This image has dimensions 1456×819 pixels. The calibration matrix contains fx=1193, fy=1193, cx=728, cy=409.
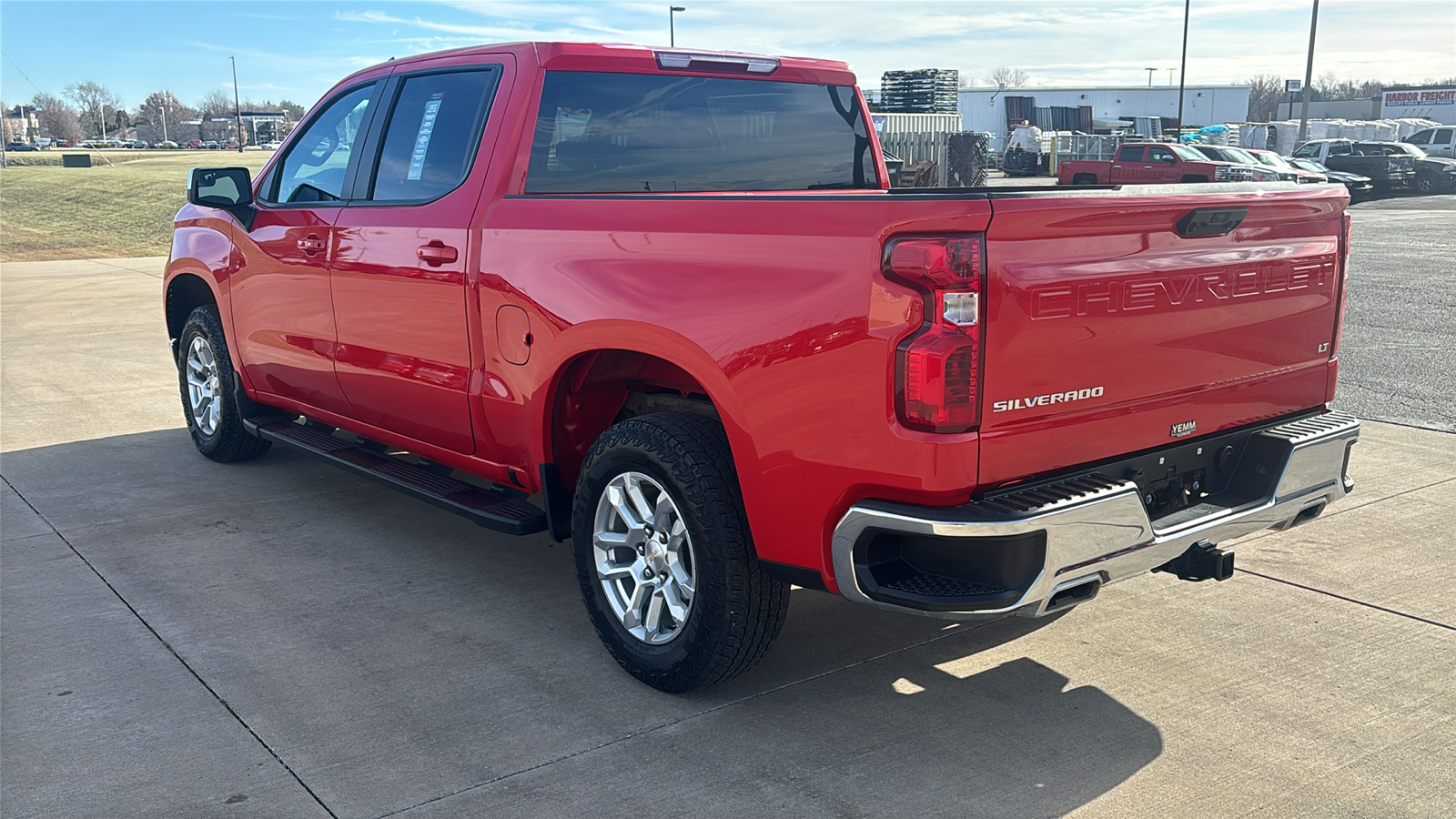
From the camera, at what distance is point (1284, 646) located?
4.09 m

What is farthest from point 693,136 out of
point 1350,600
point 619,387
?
point 1350,600

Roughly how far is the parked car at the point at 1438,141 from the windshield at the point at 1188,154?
68.1ft

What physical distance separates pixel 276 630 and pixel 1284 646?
3.55m

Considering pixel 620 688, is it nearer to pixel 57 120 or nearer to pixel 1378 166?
pixel 1378 166

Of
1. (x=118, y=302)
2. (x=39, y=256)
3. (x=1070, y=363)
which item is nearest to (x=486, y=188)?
(x=1070, y=363)

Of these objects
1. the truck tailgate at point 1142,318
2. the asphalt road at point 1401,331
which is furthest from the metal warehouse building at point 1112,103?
the truck tailgate at point 1142,318

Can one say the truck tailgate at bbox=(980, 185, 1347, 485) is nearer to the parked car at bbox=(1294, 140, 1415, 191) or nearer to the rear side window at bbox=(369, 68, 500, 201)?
the rear side window at bbox=(369, 68, 500, 201)

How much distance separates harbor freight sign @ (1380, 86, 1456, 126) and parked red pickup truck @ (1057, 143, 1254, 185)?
208ft

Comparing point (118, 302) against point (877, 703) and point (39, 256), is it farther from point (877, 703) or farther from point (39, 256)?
point (877, 703)

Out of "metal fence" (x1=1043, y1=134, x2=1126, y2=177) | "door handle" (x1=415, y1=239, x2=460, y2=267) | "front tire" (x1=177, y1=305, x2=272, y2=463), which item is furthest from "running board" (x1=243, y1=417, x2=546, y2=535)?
"metal fence" (x1=1043, y1=134, x2=1126, y2=177)

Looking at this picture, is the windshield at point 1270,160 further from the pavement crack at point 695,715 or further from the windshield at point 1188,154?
the pavement crack at point 695,715

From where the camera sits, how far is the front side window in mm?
5215

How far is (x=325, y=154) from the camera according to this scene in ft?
17.7

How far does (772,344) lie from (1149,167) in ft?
83.4
